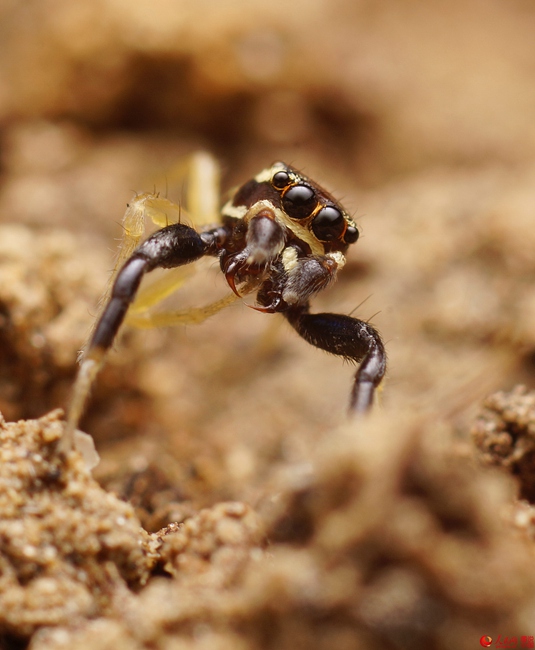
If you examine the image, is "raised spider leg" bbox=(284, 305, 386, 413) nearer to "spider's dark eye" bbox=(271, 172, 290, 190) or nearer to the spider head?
the spider head

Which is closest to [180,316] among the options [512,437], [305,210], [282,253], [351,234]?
[282,253]

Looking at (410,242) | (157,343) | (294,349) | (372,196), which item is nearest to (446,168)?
(372,196)

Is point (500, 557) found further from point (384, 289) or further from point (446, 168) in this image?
point (446, 168)

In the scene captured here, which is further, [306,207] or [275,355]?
[275,355]

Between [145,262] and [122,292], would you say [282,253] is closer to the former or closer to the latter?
[145,262]

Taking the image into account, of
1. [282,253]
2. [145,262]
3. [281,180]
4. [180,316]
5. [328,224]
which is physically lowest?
[145,262]

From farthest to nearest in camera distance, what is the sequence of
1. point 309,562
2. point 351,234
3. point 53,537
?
point 351,234
point 53,537
point 309,562

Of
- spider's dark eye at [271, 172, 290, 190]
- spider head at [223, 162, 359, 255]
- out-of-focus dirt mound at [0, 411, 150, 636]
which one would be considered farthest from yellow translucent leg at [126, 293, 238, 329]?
out-of-focus dirt mound at [0, 411, 150, 636]

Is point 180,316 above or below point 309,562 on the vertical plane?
above
